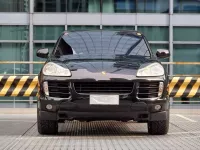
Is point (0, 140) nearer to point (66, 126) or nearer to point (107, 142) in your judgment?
point (107, 142)

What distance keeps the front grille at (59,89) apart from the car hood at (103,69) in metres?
0.19

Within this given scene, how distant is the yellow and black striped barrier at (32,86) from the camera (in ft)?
47.2

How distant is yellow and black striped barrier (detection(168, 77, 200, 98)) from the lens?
47.6ft

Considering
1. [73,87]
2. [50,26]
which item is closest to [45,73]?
[73,87]

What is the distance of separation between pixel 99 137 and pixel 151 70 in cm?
123

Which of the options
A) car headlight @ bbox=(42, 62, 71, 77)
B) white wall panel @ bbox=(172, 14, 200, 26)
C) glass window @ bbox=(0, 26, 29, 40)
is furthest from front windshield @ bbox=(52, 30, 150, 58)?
white wall panel @ bbox=(172, 14, 200, 26)

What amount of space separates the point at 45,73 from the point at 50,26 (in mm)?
16004

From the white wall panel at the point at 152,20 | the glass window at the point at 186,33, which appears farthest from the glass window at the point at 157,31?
the glass window at the point at 186,33

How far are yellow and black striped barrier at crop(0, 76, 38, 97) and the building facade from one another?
9542 mm

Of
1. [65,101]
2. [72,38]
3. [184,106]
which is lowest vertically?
[184,106]

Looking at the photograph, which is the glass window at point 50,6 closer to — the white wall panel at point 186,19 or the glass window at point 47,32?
the glass window at point 47,32

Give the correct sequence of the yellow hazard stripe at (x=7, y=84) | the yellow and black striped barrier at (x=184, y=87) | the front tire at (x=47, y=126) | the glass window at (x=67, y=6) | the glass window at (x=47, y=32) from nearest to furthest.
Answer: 1. the front tire at (x=47, y=126)
2. the yellow hazard stripe at (x=7, y=84)
3. the yellow and black striped barrier at (x=184, y=87)
4. the glass window at (x=47, y=32)
5. the glass window at (x=67, y=6)

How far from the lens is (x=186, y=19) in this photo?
2461 centimetres

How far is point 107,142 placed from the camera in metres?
7.82
